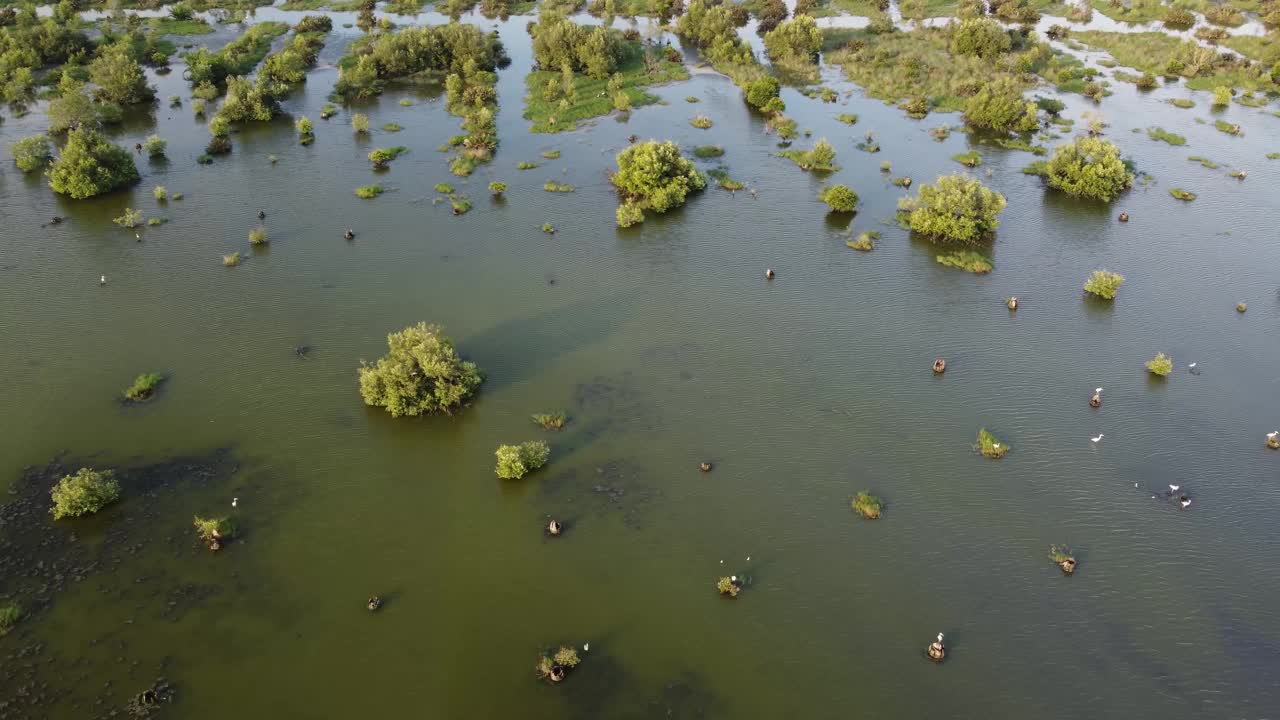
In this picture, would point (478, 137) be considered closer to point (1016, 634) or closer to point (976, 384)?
point (976, 384)

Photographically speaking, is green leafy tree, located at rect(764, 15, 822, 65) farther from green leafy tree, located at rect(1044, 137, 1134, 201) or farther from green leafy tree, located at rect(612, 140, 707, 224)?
green leafy tree, located at rect(612, 140, 707, 224)

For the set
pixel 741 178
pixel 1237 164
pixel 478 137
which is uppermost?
pixel 478 137

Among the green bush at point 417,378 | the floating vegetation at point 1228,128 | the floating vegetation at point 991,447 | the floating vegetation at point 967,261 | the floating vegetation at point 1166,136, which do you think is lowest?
the floating vegetation at point 1228,128

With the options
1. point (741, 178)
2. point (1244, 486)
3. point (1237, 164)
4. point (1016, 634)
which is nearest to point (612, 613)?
point (1016, 634)

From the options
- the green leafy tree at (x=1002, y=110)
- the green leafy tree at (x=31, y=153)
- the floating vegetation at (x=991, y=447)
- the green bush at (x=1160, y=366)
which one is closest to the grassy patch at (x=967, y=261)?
the green bush at (x=1160, y=366)

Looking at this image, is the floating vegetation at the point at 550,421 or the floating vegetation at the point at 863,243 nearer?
the floating vegetation at the point at 550,421

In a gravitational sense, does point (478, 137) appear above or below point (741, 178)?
above

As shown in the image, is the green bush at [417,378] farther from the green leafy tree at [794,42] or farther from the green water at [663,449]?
the green leafy tree at [794,42]
